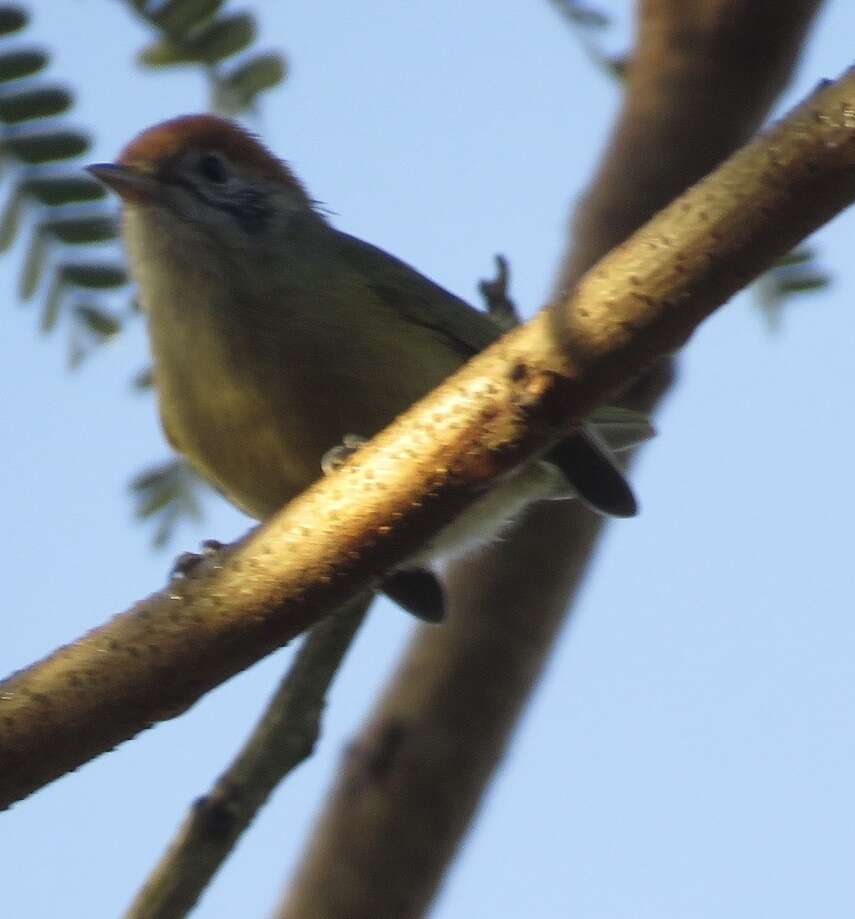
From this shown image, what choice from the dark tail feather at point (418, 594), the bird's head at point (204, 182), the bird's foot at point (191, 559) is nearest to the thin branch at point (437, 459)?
the bird's foot at point (191, 559)

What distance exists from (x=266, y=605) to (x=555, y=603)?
8.79 feet

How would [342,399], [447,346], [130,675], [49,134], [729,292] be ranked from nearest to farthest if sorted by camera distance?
[729,292] < [130,675] < [49,134] < [342,399] < [447,346]

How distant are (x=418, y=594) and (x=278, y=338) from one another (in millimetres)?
998

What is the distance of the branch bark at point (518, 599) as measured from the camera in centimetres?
477

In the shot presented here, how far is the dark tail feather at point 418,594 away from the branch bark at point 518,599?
327mm

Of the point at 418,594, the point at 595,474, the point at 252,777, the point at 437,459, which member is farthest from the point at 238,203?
the point at 437,459

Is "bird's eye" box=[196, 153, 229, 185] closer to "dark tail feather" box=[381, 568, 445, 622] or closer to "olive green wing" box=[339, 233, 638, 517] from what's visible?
"olive green wing" box=[339, 233, 638, 517]

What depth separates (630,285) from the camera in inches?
97.7

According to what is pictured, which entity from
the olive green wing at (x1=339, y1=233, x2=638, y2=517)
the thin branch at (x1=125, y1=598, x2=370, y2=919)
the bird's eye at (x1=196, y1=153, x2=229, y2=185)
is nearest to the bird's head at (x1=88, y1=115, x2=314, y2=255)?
the bird's eye at (x1=196, y1=153, x2=229, y2=185)

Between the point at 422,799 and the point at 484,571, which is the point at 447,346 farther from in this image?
the point at 422,799

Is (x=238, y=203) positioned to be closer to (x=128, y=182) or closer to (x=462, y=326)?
(x=128, y=182)

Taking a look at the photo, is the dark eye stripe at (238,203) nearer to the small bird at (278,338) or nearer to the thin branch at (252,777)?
the small bird at (278,338)

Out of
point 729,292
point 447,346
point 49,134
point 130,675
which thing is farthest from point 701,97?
point 130,675

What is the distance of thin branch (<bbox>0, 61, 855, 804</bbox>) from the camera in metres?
2.45
